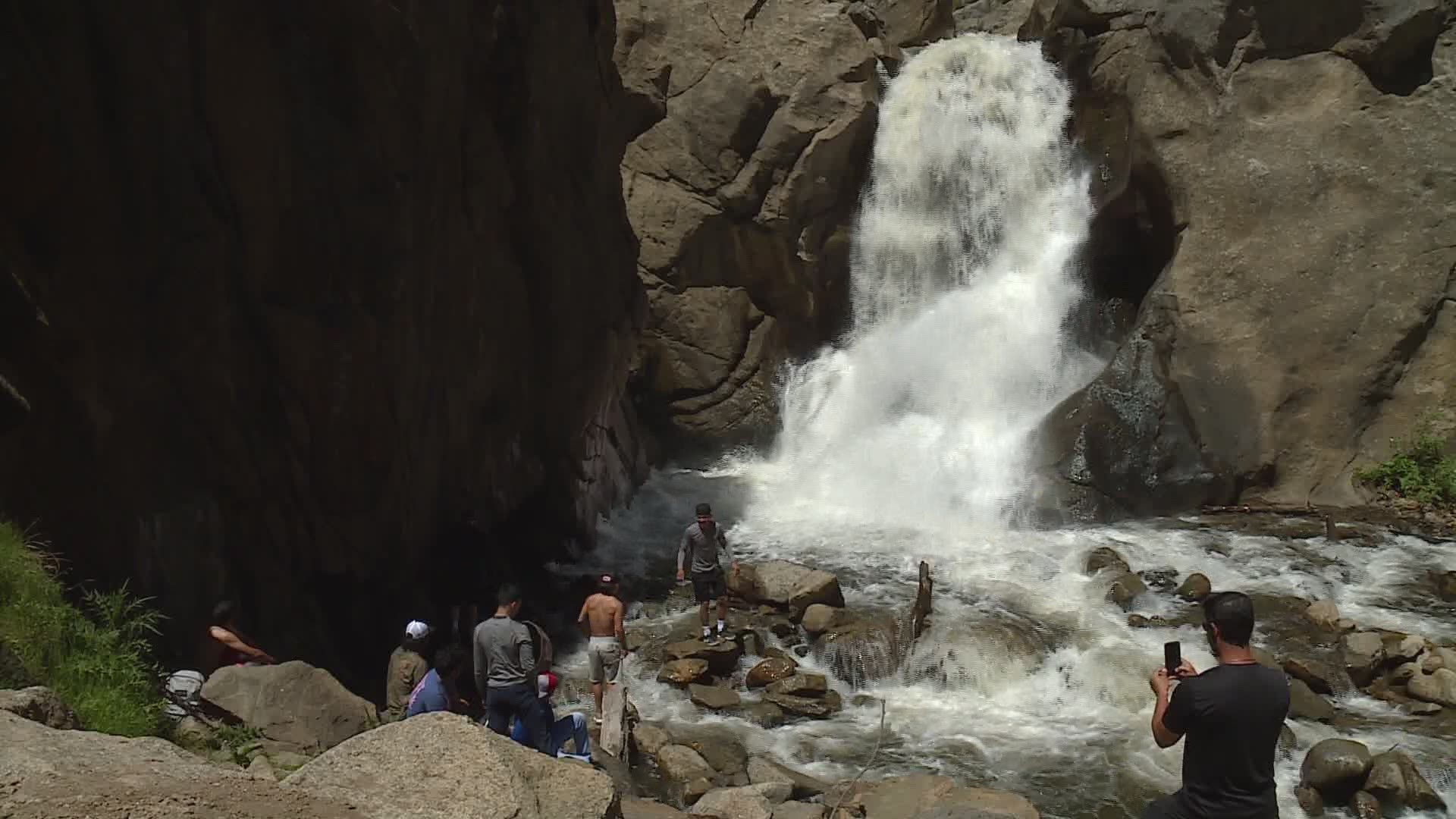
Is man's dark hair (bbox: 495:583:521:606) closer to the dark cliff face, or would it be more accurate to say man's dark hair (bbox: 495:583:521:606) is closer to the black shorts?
the dark cliff face

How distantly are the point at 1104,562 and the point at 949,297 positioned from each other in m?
9.89

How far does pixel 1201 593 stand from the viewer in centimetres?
1392

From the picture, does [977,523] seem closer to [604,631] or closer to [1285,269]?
[1285,269]

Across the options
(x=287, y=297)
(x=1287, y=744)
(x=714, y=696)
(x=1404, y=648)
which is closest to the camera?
(x=1287, y=744)

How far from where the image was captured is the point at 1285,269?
18.0 m

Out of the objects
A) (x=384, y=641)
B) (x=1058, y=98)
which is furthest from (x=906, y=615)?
(x=1058, y=98)

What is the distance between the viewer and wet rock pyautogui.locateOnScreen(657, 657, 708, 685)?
40.5ft

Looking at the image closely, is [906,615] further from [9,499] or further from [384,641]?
[9,499]

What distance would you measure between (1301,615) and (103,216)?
13.4 meters

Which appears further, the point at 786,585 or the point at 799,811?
the point at 786,585

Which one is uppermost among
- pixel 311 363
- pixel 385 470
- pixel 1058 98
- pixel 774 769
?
Answer: pixel 1058 98

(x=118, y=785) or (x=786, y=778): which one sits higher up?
(x=118, y=785)

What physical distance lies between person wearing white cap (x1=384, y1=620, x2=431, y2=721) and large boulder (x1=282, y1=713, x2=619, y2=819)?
398 centimetres

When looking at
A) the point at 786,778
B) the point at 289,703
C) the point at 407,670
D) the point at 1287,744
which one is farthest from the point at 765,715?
the point at 289,703
